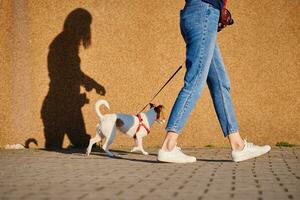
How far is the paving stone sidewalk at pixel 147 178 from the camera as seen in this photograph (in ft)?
10.0

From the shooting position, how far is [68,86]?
699 cm

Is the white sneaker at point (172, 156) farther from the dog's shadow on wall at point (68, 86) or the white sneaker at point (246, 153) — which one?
the dog's shadow on wall at point (68, 86)

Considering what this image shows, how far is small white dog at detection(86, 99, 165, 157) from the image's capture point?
6.18 metres

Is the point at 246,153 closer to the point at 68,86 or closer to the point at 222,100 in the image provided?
the point at 222,100

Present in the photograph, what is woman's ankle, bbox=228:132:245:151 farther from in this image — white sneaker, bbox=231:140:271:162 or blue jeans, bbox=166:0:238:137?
blue jeans, bbox=166:0:238:137

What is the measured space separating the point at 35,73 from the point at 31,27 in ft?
2.11

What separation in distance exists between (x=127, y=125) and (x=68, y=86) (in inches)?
46.1

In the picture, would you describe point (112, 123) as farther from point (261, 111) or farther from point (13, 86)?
point (261, 111)

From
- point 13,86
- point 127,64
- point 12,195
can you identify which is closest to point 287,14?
point 127,64

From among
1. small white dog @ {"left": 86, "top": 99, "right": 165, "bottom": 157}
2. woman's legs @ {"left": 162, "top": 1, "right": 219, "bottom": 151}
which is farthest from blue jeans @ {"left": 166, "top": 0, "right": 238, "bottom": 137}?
small white dog @ {"left": 86, "top": 99, "right": 165, "bottom": 157}

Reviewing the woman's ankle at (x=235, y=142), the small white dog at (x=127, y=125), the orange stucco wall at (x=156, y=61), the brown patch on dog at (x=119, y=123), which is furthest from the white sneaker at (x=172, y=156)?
the orange stucco wall at (x=156, y=61)

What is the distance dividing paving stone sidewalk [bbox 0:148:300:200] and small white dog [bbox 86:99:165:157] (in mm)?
750

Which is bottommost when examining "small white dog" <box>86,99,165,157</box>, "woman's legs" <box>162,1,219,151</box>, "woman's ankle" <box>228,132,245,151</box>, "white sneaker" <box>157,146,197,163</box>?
"white sneaker" <box>157,146,197,163</box>

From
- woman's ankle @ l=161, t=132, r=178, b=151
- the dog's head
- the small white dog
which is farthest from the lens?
the dog's head
